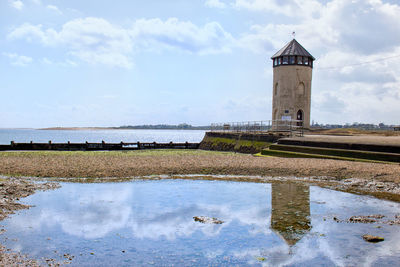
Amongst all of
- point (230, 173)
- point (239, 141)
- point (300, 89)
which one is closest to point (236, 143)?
point (239, 141)

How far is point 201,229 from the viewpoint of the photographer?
A: 9.86 metres

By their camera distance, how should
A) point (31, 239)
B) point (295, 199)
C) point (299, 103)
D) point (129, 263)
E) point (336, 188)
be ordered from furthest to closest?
1. point (299, 103)
2. point (336, 188)
3. point (295, 199)
4. point (31, 239)
5. point (129, 263)

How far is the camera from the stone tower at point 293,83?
42656 millimetres

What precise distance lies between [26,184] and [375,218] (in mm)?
13437

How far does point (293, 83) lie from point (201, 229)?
35.3 meters

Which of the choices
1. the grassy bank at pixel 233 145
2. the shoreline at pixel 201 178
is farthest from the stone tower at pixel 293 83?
the shoreline at pixel 201 178

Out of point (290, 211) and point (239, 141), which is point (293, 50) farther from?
point (290, 211)

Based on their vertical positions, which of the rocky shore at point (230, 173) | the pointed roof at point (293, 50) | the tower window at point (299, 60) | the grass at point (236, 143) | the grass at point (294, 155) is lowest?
the rocky shore at point (230, 173)

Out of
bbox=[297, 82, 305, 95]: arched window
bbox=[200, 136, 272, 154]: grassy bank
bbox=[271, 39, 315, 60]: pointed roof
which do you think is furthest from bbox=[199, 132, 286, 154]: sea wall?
bbox=[271, 39, 315, 60]: pointed roof

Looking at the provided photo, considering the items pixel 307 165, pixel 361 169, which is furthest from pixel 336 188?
pixel 307 165

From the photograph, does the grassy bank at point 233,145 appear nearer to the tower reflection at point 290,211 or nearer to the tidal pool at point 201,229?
the tower reflection at point 290,211

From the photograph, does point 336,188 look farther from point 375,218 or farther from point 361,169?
point 375,218

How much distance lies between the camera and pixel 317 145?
86.9ft

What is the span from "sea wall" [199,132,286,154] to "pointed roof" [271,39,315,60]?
1118cm
